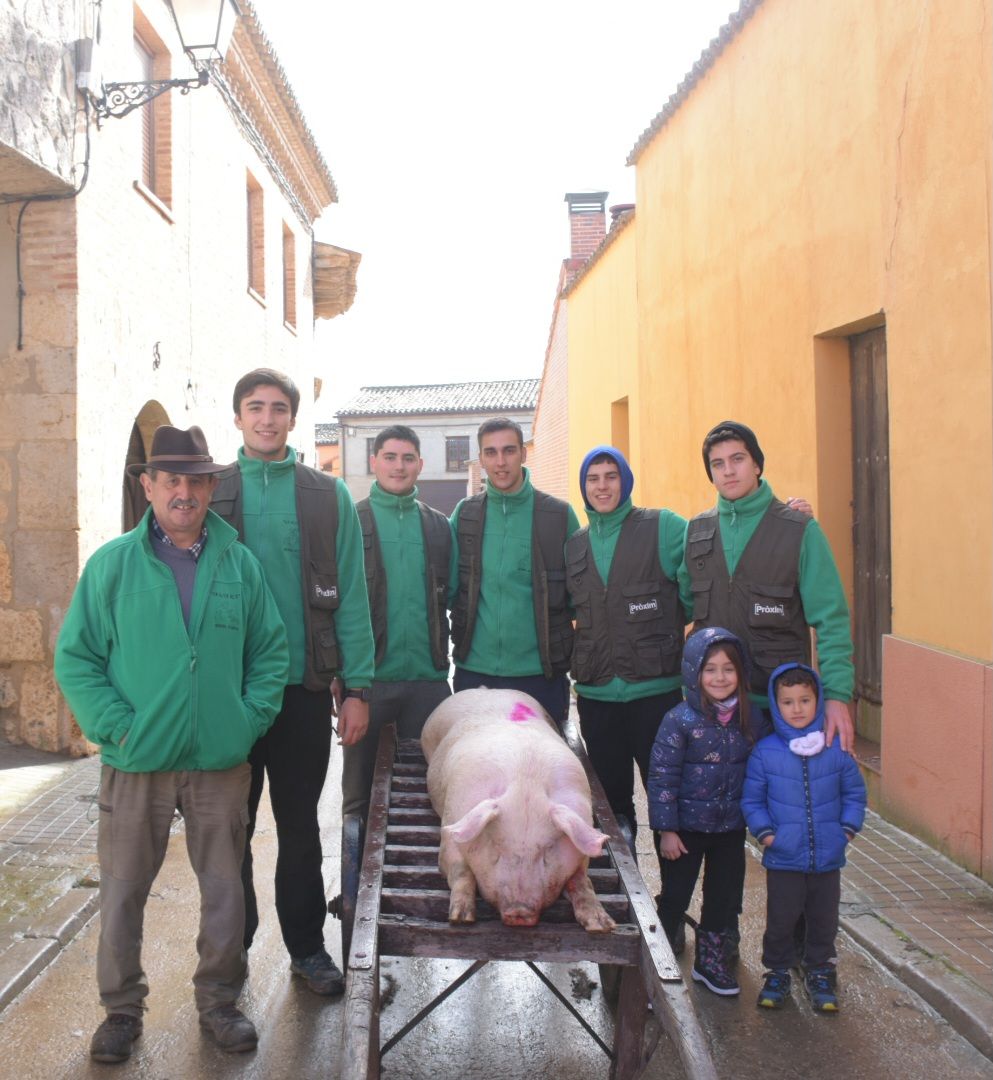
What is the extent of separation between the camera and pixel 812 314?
22.8ft

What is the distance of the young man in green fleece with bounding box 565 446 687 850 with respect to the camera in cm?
419

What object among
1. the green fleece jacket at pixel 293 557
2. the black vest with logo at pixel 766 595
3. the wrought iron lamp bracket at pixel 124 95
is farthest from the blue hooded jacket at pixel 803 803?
the wrought iron lamp bracket at pixel 124 95

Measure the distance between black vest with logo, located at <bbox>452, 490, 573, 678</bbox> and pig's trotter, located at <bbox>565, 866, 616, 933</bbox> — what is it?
5.15 ft

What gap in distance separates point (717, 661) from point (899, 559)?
2.53 metres

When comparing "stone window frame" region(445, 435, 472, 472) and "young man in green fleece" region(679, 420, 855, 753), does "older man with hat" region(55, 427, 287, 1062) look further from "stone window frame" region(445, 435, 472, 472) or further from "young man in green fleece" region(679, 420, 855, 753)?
"stone window frame" region(445, 435, 472, 472)

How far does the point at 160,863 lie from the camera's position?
340cm

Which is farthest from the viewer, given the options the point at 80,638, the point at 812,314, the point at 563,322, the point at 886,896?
the point at 563,322

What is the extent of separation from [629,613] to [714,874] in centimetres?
105

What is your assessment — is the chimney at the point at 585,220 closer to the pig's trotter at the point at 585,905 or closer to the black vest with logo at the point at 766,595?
the black vest with logo at the point at 766,595

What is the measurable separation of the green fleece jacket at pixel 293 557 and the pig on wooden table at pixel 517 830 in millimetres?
674

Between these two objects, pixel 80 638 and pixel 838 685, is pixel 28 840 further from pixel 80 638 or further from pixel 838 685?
pixel 838 685

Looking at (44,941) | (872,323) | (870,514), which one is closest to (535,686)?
(44,941)

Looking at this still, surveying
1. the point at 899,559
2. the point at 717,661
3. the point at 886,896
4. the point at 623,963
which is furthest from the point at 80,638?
the point at 899,559

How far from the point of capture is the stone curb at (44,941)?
12.6 feet
